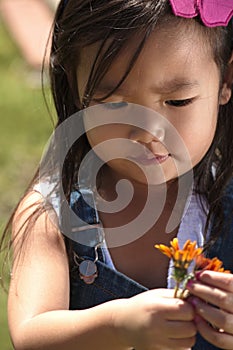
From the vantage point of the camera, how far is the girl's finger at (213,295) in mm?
1300

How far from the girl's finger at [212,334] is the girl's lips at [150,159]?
403mm

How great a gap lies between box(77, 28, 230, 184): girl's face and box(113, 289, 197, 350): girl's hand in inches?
13.2

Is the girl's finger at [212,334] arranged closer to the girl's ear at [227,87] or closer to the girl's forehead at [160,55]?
the girl's forehead at [160,55]

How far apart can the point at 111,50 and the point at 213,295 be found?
20.2 inches

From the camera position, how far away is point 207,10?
172 cm

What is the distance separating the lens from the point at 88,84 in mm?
1693

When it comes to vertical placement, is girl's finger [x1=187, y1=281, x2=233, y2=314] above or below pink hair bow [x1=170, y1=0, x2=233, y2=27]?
below

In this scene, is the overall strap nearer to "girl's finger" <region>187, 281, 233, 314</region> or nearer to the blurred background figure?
"girl's finger" <region>187, 281, 233, 314</region>

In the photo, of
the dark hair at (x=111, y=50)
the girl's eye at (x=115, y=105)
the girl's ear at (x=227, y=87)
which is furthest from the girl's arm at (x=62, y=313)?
the girl's ear at (x=227, y=87)

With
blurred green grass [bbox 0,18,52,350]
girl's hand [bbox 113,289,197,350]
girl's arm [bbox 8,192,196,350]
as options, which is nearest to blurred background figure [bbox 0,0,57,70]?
blurred green grass [bbox 0,18,52,350]

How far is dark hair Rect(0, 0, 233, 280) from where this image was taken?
5.48 ft

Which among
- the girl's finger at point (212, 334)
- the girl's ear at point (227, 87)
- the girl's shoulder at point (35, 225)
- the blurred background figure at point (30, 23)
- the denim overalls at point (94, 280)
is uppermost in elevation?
the girl's ear at point (227, 87)

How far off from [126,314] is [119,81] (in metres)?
0.42

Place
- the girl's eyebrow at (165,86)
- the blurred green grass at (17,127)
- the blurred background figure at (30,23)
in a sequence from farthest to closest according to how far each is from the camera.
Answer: the blurred background figure at (30,23)
the blurred green grass at (17,127)
the girl's eyebrow at (165,86)
